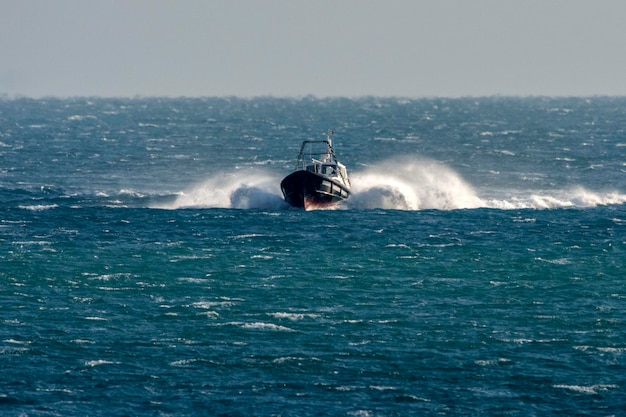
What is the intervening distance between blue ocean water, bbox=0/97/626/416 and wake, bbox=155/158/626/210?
0.85 ft

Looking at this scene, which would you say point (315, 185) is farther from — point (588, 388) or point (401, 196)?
point (588, 388)

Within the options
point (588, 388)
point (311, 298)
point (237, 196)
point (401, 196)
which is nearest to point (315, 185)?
point (237, 196)

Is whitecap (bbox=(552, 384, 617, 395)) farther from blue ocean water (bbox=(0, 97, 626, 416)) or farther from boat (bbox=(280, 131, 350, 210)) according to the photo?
boat (bbox=(280, 131, 350, 210))

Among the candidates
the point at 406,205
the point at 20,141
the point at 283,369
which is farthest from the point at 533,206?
the point at 20,141

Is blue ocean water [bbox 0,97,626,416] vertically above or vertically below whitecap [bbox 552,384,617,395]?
above

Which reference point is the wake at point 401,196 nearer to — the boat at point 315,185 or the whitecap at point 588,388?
the boat at point 315,185

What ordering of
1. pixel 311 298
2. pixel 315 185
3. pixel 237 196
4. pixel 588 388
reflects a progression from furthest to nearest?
pixel 237 196 < pixel 315 185 < pixel 311 298 < pixel 588 388

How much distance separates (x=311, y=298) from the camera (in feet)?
195

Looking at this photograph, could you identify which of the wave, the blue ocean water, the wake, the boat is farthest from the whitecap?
the wave

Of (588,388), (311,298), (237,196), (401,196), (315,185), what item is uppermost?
(315,185)

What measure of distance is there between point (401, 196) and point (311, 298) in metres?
37.4

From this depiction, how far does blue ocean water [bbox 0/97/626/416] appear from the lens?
146ft

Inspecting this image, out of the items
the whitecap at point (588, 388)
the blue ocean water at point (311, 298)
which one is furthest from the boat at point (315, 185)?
the whitecap at point (588, 388)

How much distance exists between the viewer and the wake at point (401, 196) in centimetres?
9375
